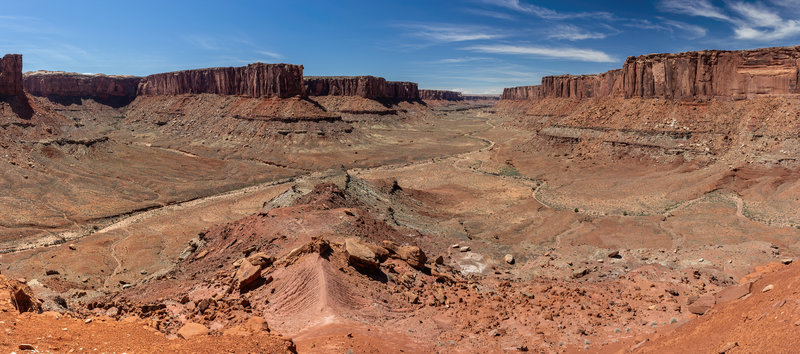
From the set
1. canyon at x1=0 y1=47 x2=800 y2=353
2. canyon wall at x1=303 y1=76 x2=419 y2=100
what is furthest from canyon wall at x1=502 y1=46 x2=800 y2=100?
canyon wall at x1=303 y1=76 x2=419 y2=100

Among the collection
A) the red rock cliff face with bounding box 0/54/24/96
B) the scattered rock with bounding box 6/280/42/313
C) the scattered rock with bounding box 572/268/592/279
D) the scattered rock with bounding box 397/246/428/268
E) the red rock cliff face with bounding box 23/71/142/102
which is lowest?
the scattered rock with bounding box 572/268/592/279

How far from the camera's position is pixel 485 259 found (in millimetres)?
26047

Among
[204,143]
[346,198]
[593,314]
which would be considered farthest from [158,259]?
[204,143]

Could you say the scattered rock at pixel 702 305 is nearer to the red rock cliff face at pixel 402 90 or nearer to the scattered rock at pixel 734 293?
the scattered rock at pixel 734 293

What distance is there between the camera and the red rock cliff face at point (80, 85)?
119938 mm

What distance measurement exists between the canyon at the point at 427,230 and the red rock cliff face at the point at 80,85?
5519 centimetres

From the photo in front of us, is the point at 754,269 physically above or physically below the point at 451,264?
above

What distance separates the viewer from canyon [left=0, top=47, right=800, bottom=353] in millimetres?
13633

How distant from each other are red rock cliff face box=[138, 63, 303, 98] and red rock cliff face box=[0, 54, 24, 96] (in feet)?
137

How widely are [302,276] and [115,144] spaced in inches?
2333

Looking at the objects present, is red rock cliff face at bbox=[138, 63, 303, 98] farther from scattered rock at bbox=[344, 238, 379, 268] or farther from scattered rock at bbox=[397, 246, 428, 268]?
scattered rock at bbox=[344, 238, 379, 268]

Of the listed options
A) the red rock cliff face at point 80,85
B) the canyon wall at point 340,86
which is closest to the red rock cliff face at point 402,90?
the canyon wall at point 340,86

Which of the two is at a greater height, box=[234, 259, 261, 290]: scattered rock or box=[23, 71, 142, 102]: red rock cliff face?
box=[23, 71, 142, 102]: red rock cliff face

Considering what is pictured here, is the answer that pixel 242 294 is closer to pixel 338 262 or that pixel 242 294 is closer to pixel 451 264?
pixel 338 262
